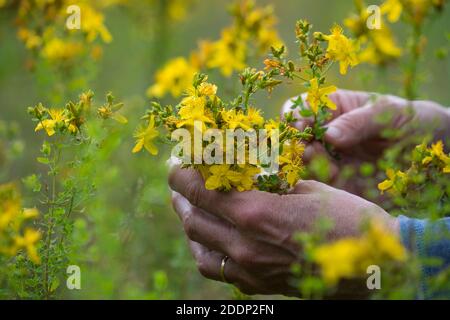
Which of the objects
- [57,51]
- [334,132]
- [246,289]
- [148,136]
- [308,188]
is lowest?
[246,289]

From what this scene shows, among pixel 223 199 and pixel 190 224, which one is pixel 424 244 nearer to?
pixel 223 199

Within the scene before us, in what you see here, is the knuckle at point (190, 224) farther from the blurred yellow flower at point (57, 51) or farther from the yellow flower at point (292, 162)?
the blurred yellow flower at point (57, 51)

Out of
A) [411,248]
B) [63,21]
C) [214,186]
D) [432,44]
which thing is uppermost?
[432,44]

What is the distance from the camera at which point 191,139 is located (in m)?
1.18

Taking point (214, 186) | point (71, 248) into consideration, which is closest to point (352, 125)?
point (214, 186)

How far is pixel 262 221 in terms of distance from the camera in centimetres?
130

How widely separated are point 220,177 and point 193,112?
152 millimetres

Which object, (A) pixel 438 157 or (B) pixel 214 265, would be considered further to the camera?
(B) pixel 214 265

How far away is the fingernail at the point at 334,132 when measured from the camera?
6.02ft

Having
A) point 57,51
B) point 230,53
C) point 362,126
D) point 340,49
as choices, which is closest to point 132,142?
point 57,51

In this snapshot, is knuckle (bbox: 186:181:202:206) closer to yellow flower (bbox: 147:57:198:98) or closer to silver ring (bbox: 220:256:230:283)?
silver ring (bbox: 220:256:230:283)

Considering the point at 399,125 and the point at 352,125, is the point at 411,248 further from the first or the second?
the point at 399,125

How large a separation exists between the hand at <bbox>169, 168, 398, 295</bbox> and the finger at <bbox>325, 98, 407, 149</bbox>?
1.59ft
